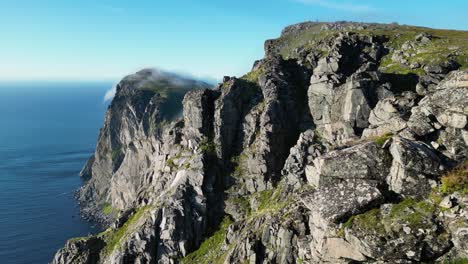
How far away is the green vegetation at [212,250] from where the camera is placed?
66562 mm

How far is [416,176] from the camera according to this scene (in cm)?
3322

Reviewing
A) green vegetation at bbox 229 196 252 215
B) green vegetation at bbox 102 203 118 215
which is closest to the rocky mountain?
green vegetation at bbox 229 196 252 215

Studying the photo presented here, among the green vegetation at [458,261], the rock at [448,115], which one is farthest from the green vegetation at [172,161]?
the green vegetation at [458,261]

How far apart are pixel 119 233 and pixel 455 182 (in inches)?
2724

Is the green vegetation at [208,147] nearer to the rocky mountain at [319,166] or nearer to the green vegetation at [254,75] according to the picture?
the rocky mountain at [319,166]

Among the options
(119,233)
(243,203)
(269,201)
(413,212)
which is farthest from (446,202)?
(119,233)

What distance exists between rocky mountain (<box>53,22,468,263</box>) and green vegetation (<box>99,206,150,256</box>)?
1.13ft

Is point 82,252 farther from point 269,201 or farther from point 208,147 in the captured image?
point 269,201

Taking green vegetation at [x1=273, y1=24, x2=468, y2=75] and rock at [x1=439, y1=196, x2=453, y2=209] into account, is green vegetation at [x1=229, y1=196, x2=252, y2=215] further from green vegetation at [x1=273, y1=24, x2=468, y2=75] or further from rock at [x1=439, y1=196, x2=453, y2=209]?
rock at [x1=439, y1=196, x2=453, y2=209]

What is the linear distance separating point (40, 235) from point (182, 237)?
10176 centimetres

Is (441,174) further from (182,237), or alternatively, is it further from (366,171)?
(182,237)

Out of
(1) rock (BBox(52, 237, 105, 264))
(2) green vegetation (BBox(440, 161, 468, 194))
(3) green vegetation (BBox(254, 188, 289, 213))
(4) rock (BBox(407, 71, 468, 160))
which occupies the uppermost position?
(4) rock (BBox(407, 71, 468, 160))

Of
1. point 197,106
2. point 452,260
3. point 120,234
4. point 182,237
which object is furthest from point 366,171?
point 120,234

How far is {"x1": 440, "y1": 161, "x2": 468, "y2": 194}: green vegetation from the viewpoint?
31547mm
